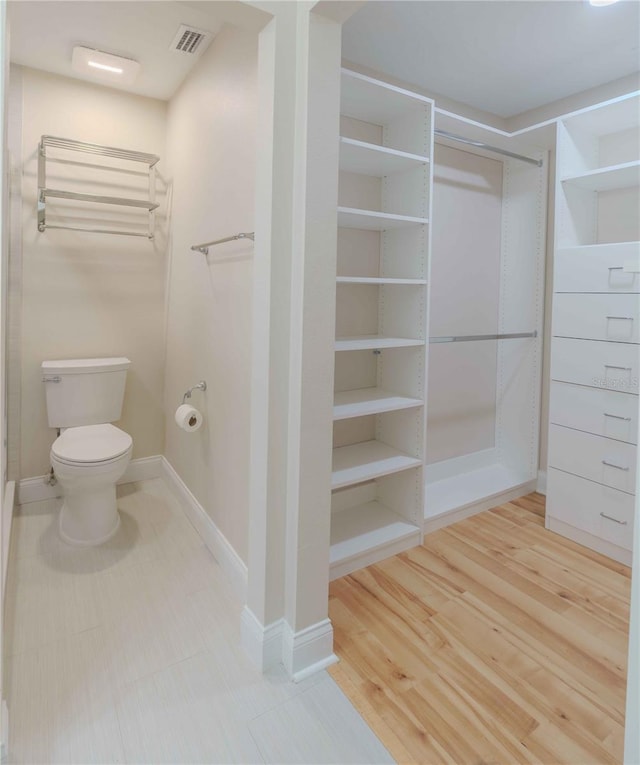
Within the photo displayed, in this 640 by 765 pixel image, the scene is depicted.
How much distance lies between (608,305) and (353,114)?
1492 mm

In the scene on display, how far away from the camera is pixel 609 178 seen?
2273mm

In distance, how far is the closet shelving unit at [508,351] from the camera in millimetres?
2791

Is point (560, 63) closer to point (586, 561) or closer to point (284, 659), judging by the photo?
point (586, 561)

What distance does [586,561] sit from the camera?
2.23 m

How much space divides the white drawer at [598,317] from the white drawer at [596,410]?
10.2 inches

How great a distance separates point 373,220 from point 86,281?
65.6 inches

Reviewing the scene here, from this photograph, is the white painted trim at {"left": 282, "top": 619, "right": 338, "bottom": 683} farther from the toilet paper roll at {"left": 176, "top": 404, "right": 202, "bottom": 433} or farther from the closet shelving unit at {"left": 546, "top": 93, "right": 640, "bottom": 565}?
the closet shelving unit at {"left": 546, "top": 93, "right": 640, "bottom": 565}

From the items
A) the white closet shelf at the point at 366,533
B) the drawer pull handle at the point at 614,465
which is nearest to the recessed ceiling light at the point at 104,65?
the white closet shelf at the point at 366,533

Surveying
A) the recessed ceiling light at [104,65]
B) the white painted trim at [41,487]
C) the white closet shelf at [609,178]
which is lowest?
the white painted trim at [41,487]

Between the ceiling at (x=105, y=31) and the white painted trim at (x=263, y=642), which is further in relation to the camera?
the ceiling at (x=105, y=31)

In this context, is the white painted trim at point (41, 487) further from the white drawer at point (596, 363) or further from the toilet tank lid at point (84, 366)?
the white drawer at point (596, 363)

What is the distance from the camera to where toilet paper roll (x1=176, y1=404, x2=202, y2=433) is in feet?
7.09

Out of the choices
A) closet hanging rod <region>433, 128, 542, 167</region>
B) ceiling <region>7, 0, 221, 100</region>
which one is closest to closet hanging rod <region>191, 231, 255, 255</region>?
ceiling <region>7, 0, 221, 100</region>

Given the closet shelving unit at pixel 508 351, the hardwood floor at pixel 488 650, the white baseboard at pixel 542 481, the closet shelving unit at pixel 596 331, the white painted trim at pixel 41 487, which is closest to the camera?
the hardwood floor at pixel 488 650
